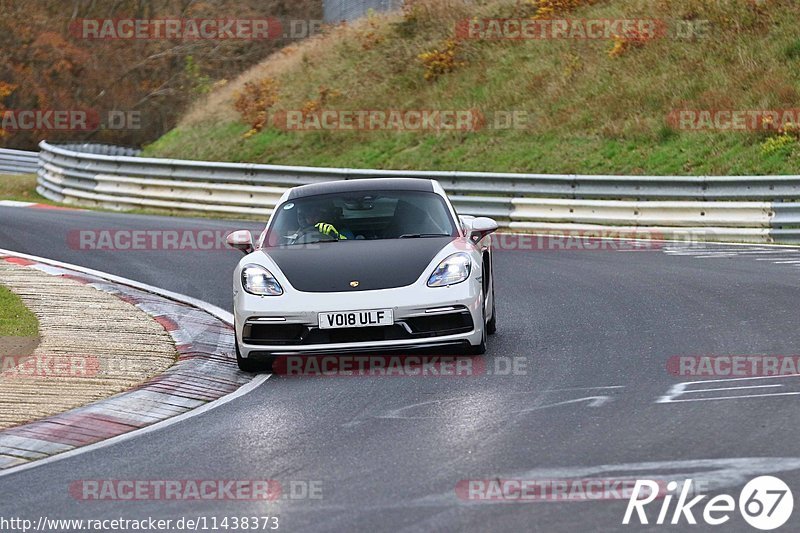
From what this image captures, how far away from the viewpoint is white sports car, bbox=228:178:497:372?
9578mm

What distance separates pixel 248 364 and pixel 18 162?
30.1m

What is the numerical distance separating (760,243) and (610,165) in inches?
242

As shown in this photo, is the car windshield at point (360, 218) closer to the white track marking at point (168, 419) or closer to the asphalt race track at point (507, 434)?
the asphalt race track at point (507, 434)

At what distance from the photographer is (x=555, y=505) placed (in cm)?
581

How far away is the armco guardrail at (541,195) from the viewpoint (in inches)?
755

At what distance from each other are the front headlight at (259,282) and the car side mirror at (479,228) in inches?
72.0

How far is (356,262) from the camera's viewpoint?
10.0 m

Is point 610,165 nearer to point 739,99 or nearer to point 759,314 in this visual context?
point 739,99

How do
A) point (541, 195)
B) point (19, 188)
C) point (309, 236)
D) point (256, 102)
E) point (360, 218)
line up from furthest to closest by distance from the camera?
1. point (256, 102)
2. point (19, 188)
3. point (541, 195)
4. point (360, 218)
5. point (309, 236)

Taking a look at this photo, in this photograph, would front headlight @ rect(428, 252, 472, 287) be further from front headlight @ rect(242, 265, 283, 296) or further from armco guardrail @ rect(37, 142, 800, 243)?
armco guardrail @ rect(37, 142, 800, 243)

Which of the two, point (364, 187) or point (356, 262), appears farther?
point (364, 187)

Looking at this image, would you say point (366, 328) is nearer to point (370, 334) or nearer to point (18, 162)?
point (370, 334)

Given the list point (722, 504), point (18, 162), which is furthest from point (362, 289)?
point (18, 162)

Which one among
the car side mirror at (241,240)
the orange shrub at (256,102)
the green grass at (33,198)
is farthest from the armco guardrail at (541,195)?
the car side mirror at (241,240)
